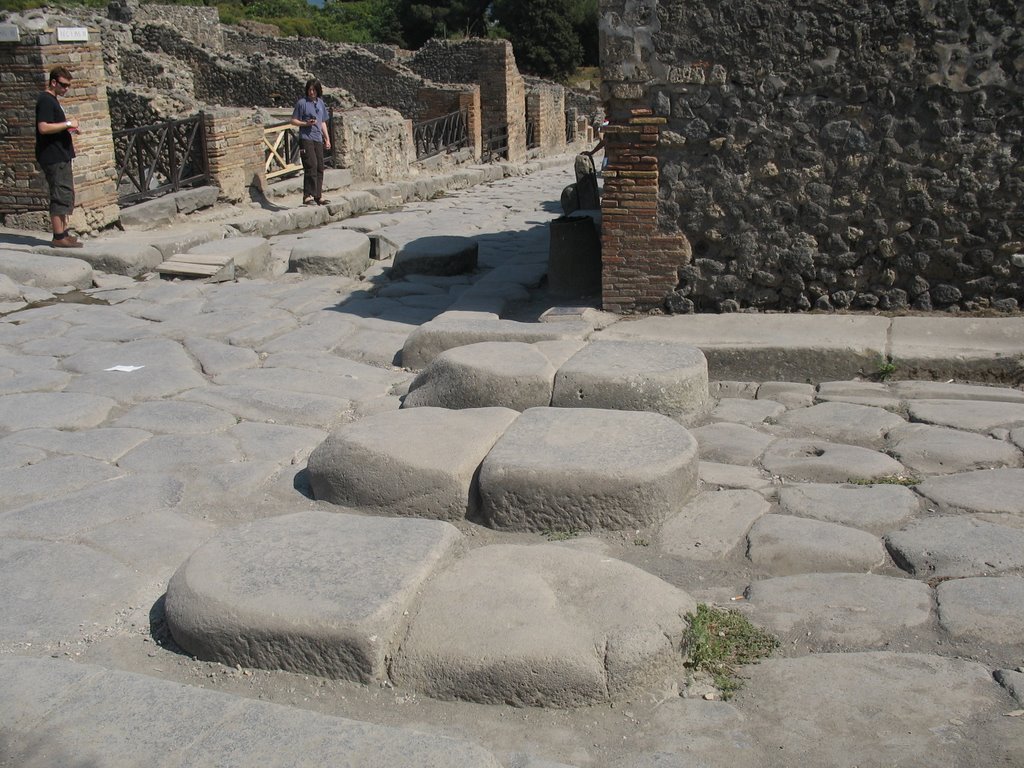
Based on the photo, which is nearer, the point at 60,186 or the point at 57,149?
the point at 57,149

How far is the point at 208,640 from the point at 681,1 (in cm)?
447

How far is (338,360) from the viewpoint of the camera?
242 inches

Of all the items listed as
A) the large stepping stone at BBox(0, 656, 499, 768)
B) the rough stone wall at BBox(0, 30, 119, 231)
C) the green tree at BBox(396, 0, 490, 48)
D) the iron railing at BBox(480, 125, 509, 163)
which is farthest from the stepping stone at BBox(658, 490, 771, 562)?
the green tree at BBox(396, 0, 490, 48)

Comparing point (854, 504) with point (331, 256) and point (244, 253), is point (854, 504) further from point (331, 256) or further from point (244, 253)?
point (244, 253)

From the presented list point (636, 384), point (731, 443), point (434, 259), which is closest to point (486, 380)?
point (636, 384)

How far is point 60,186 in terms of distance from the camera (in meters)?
8.98

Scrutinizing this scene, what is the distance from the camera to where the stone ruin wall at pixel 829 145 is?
5.63 meters

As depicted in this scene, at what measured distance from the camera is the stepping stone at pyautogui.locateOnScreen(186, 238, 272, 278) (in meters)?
8.85

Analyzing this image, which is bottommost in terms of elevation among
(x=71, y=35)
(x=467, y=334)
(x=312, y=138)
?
(x=467, y=334)

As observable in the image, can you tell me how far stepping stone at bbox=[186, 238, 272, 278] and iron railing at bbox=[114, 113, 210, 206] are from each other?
6.93 feet

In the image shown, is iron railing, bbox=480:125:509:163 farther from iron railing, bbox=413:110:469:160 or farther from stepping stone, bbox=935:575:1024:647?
stepping stone, bbox=935:575:1024:647

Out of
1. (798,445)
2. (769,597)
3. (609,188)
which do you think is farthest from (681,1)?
(769,597)

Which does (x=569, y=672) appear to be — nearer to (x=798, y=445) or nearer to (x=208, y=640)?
(x=208, y=640)

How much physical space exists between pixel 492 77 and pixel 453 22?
17630 mm
